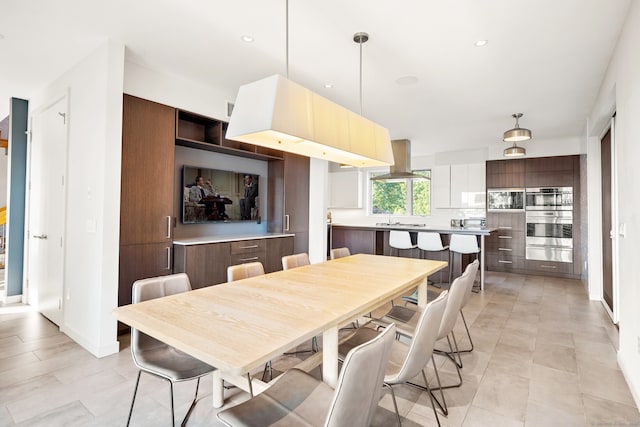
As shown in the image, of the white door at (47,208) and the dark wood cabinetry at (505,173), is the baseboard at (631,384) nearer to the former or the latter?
the dark wood cabinetry at (505,173)

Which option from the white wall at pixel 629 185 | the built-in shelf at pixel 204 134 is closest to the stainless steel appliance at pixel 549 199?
the white wall at pixel 629 185

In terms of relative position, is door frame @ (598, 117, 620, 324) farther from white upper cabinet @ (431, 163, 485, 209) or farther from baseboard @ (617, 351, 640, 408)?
white upper cabinet @ (431, 163, 485, 209)

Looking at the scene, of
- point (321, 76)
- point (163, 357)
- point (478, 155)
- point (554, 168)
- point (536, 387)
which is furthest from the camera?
point (478, 155)

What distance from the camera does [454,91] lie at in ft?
12.9

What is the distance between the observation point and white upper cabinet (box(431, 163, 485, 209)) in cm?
698

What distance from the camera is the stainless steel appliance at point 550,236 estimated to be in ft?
20.3

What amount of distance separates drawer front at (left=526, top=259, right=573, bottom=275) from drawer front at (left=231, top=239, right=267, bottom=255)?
5229 millimetres

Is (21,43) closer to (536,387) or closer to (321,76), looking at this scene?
(321,76)

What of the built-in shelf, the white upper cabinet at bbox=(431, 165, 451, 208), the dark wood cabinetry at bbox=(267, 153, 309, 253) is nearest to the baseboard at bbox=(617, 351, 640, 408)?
the dark wood cabinetry at bbox=(267, 153, 309, 253)

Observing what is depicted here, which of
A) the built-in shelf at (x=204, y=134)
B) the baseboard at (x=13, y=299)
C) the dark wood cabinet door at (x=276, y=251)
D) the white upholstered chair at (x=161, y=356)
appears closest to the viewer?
the white upholstered chair at (x=161, y=356)

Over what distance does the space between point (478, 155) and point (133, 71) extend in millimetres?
6343

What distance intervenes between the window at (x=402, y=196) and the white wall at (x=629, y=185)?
16.4 feet

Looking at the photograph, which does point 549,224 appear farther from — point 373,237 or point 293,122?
point 293,122

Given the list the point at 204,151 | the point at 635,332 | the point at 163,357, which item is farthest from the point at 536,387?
the point at 204,151
